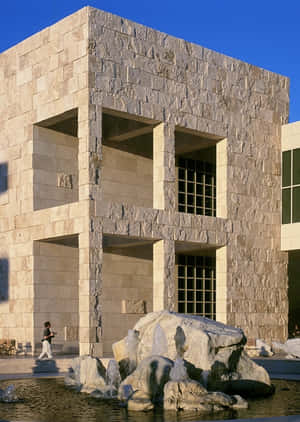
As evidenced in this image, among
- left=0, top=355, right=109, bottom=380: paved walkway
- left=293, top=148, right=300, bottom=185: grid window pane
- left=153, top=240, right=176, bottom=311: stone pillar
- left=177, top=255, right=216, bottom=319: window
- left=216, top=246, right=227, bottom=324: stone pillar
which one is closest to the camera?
left=0, top=355, right=109, bottom=380: paved walkway

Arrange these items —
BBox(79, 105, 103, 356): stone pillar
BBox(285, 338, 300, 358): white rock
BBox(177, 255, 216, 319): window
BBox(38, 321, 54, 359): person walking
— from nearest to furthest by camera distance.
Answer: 1. BBox(38, 321, 54, 359): person walking
2. BBox(285, 338, 300, 358): white rock
3. BBox(79, 105, 103, 356): stone pillar
4. BBox(177, 255, 216, 319): window

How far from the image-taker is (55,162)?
24953mm

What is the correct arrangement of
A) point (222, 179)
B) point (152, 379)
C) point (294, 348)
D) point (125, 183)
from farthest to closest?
point (125, 183) → point (222, 179) → point (294, 348) → point (152, 379)

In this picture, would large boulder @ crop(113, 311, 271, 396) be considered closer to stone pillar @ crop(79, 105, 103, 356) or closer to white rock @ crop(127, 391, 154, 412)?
white rock @ crop(127, 391, 154, 412)

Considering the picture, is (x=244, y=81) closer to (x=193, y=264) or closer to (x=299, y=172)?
(x=299, y=172)

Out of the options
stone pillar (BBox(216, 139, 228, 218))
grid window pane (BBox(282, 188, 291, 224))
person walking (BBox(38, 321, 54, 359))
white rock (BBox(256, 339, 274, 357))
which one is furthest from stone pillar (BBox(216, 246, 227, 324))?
person walking (BBox(38, 321, 54, 359))

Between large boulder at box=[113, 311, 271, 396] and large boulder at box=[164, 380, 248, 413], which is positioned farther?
large boulder at box=[113, 311, 271, 396]

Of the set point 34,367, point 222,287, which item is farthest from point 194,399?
point 222,287

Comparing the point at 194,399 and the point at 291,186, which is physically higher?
the point at 291,186

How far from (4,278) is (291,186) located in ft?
40.9

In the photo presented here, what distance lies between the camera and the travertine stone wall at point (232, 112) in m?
23.2

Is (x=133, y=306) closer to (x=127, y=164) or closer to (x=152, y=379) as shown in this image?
(x=127, y=164)

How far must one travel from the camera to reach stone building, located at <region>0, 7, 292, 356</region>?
22.6 metres

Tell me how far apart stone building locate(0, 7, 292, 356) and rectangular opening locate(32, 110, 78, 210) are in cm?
5
